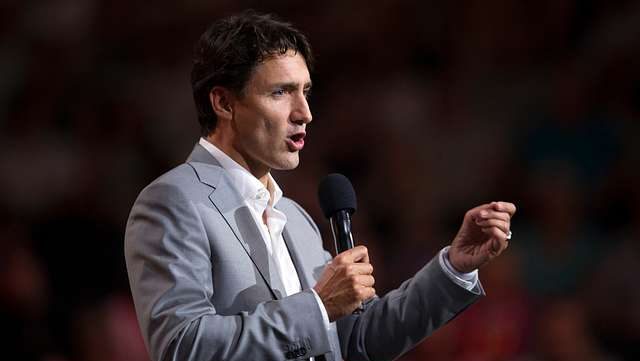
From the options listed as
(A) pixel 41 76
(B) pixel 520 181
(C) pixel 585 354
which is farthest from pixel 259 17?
(A) pixel 41 76

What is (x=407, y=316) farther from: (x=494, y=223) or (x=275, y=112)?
(x=275, y=112)

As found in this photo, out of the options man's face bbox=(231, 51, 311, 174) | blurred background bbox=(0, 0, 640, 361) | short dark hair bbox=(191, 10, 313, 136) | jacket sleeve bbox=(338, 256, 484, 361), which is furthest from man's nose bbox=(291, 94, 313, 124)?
blurred background bbox=(0, 0, 640, 361)

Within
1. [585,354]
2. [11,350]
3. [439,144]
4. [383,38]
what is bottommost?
[585,354]

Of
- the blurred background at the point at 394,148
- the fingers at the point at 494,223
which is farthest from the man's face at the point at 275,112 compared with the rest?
the blurred background at the point at 394,148

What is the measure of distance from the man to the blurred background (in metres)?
1.40

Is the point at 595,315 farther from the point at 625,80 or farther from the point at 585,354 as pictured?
the point at 625,80

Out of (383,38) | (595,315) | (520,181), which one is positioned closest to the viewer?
(595,315)

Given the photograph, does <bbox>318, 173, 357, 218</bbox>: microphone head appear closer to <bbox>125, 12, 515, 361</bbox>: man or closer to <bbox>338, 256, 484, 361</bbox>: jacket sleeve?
<bbox>125, 12, 515, 361</bbox>: man

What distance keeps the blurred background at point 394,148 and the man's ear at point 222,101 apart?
5.38 ft

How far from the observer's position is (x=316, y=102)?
15.4 ft

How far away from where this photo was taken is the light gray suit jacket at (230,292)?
1.79 metres

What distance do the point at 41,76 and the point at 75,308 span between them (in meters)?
1.37

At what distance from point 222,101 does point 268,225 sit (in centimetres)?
26

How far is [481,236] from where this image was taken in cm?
201
